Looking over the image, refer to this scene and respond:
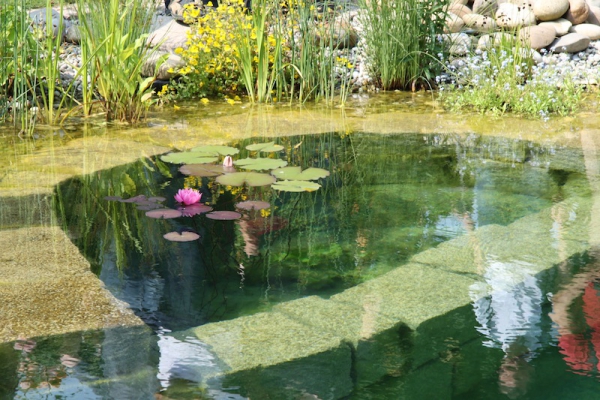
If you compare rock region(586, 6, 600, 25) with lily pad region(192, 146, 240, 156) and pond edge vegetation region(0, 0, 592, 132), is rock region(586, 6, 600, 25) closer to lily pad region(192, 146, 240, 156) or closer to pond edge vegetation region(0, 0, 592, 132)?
pond edge vegetation region(0, 0, 592, 132)

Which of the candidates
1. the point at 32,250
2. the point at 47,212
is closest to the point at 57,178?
the point at 47,212

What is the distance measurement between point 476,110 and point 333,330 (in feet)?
12.5

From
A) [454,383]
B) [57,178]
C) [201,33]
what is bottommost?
[454,383]

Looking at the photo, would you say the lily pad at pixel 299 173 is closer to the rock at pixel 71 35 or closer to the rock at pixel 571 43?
the rock at pixel 571 43

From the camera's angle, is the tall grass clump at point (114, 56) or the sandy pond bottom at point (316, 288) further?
the tall grass clump at point (114, 56)

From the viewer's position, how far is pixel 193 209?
296 centimetres

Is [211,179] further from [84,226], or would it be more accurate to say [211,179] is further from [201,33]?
[201,33]

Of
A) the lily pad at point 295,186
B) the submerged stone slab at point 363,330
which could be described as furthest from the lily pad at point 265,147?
the submerged stone slab at point 363,330

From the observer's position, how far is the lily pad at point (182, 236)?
2641mm

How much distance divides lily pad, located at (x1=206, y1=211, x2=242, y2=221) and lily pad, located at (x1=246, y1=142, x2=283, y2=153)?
1.09 meters

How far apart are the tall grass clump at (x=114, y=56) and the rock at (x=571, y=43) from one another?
4.84 metres

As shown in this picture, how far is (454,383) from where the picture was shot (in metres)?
1.68

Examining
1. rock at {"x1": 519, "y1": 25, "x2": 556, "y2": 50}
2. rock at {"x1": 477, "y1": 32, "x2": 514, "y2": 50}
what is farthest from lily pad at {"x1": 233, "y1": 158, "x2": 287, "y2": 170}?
rock at {"x1": 519, "y1": 25, "x2": 556, "y2": 50}

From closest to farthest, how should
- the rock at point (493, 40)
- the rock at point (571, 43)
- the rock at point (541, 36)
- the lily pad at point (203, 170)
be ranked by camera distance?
the lily pad at point (203, 170) → the rock at point (493, 40) → the rock at point (541, 36) → the rock at point (571, 43)
